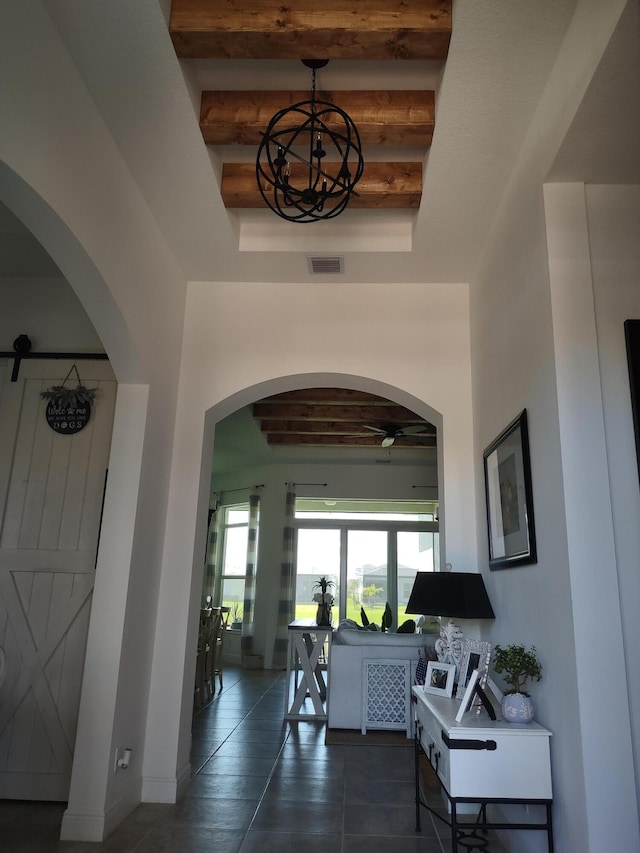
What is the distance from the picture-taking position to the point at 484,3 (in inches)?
87.6

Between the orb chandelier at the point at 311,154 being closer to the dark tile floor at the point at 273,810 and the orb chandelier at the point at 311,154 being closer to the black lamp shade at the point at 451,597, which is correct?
the black lamp shade at the point at 451,597

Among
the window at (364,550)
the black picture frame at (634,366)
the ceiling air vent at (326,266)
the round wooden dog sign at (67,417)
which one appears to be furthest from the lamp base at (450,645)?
the window at (364,550)

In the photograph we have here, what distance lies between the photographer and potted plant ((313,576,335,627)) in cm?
710

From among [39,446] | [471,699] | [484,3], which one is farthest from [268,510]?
[484,3]

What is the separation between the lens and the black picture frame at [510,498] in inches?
107

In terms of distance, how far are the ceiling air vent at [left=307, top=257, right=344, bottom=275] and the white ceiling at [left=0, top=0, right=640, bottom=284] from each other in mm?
59

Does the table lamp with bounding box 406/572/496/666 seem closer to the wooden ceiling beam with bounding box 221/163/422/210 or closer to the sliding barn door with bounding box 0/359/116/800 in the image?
the sliding barn door with bounding box 0/359/116/800

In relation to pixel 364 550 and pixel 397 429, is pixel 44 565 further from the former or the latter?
pixel 364 550

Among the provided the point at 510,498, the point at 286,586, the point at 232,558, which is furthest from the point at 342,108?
the point at 232,558

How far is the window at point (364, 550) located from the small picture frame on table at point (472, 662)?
6.56 m

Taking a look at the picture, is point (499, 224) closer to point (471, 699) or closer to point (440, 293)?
point (440, 293)

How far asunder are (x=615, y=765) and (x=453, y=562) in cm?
170

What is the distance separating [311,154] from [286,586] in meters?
7.43

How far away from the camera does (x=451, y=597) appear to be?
10.3ft
